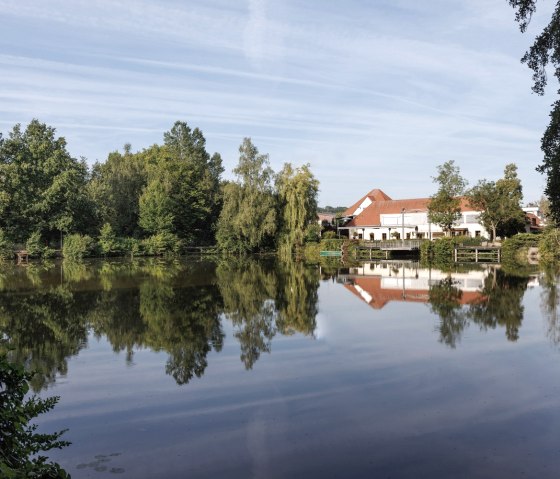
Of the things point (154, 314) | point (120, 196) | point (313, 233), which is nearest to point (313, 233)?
point (313, 233)

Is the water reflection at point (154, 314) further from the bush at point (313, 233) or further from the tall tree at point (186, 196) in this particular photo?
the tall tree at point (186, 196)

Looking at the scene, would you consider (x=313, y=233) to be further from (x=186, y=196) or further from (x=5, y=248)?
(x=5, y=248)

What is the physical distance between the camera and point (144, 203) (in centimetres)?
5616

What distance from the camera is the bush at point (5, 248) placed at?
48656mm

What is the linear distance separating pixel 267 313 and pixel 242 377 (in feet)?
27.0

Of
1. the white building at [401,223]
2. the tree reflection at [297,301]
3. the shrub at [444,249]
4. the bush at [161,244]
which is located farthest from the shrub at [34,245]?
the shrub at [444,249]

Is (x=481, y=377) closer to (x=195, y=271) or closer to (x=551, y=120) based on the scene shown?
(x=551, y=120)

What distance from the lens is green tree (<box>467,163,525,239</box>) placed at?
49.7m

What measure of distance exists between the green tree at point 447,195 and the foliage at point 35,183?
3467cm

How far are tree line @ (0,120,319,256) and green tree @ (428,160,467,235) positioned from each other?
11901 mm

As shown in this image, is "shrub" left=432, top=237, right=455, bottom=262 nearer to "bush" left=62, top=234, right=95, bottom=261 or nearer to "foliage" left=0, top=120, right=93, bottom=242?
"bush" left=62, top=234, right=95, bottom=261

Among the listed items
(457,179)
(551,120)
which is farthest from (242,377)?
(457,179)

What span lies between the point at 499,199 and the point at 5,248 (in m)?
44.0

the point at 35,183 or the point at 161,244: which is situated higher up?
the point at 35,183
